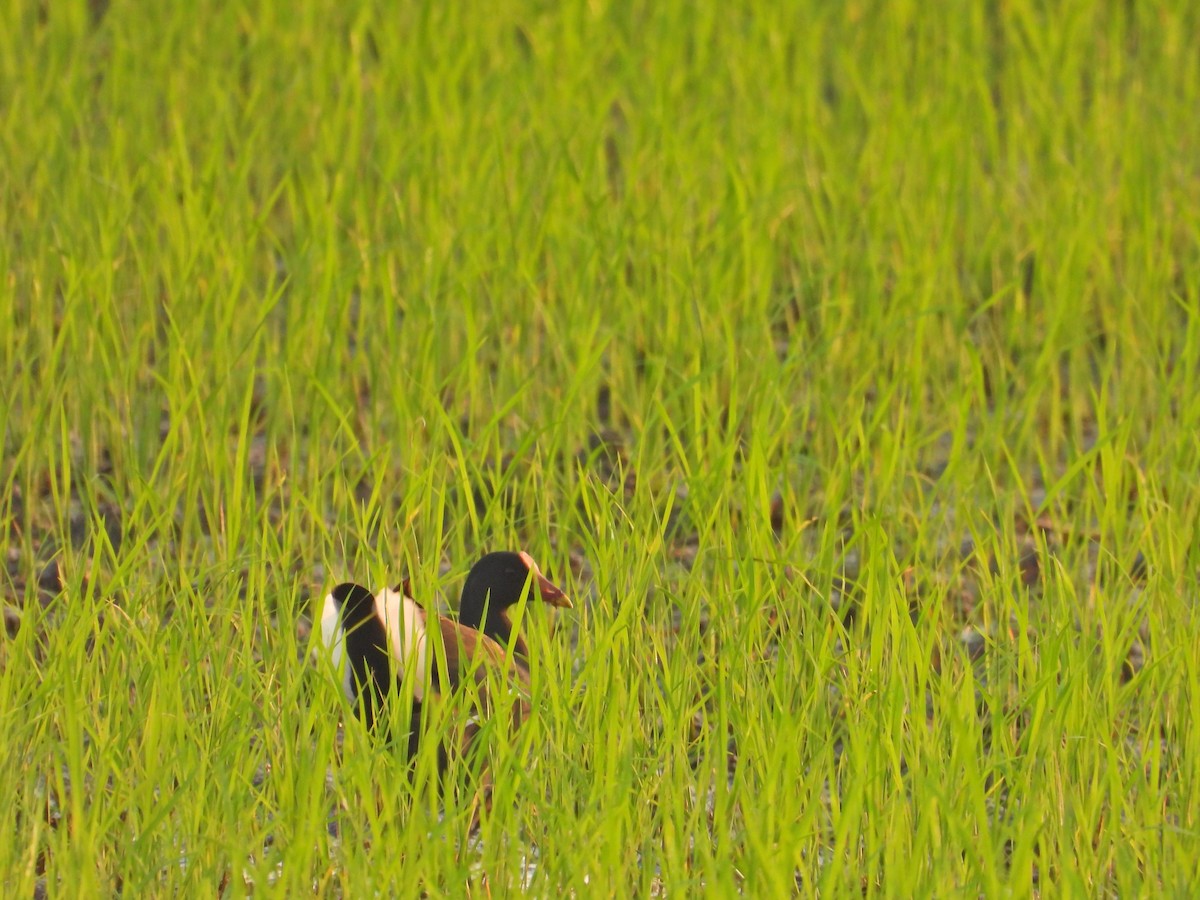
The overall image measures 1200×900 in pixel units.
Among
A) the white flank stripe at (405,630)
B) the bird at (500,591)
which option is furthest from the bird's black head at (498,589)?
the white flank stripe at (405,630)

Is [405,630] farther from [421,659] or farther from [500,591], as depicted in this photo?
[500,591]

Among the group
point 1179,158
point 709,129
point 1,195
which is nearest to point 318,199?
point 1,195

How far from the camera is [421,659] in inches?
93.5

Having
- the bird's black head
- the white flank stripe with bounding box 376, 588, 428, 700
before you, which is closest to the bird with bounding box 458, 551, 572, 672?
the bird's black head

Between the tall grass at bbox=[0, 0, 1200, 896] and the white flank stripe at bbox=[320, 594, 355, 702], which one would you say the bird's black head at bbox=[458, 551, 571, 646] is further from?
the white flank stripe at bbox=[320, 594, 355, 702]

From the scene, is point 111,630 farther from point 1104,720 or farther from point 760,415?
point 1104,720

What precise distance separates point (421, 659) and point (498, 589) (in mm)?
180

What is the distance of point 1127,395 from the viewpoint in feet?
12.0

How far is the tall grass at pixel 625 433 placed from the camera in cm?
222

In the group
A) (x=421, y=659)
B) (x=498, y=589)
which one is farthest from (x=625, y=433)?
(x=421, y=659)

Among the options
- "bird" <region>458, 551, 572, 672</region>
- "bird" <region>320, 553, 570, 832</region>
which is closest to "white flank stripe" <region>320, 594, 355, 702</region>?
"bird" <region>320, 553, 570, 832</region>

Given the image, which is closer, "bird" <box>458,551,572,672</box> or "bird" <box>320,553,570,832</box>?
"bird" <box>320,553,570,832</box>

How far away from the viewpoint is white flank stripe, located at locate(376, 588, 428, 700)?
7.39 ft

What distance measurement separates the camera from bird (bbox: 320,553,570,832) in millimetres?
2244
